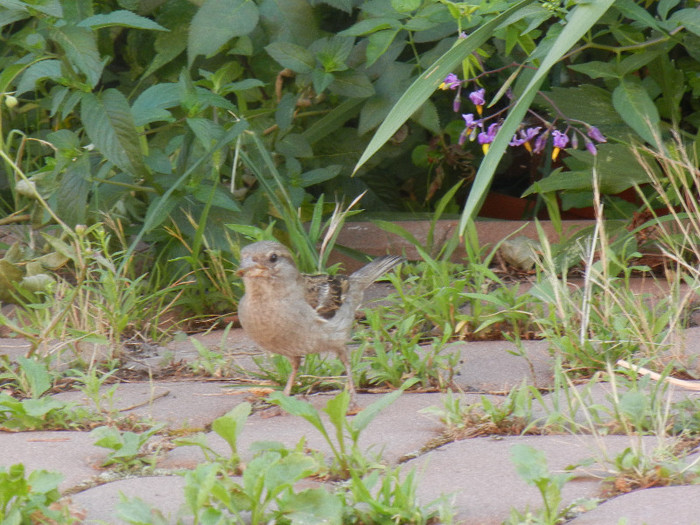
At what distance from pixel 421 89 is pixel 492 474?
1.43m

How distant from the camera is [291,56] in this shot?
16.7 feet

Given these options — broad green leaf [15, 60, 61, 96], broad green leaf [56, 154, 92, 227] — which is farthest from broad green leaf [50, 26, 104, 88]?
broad green leaf [56, 154, 92, 227]

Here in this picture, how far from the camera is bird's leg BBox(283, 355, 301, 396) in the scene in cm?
392

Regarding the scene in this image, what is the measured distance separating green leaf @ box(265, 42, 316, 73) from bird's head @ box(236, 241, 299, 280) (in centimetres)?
119

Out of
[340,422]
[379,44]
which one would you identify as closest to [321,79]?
[379,44]

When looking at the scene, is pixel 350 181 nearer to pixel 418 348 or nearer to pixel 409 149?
pixel 409 149

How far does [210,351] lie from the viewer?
450 centimetres

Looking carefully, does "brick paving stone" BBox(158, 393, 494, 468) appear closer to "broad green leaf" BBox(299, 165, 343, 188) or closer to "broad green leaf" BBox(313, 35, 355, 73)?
"broad green leaf" BBox(299, 165, 343, 188)

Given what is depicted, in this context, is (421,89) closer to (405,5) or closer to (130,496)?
(405,5)

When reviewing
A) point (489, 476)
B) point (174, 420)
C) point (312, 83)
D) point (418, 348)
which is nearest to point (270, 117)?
point (312, 83)

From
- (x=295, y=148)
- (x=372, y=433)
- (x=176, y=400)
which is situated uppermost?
(x=295, y=148)

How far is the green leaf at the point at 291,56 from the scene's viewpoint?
16.6ft

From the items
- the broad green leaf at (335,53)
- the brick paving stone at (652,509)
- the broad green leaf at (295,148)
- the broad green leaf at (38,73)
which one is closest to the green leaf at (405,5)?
the broad green leaf at (335,53)

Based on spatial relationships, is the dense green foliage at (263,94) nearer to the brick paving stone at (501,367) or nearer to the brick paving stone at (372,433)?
the brick paving stone at (501,367)
